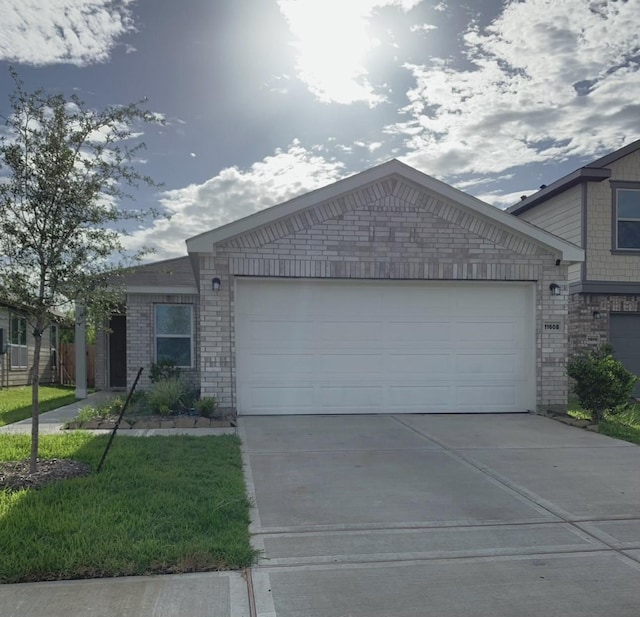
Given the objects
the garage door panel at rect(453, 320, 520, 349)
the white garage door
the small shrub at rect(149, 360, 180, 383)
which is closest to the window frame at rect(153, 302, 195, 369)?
the small shrub at rect(149, 360, 180, 383)

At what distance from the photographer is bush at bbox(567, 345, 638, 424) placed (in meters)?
9.66

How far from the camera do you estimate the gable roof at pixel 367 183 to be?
9.82 metres

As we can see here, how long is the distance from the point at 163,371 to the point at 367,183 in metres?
6.45

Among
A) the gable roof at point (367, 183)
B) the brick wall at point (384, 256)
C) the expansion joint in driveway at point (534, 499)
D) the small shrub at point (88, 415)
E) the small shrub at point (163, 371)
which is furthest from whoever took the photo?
the small shrub at point (163, 371)

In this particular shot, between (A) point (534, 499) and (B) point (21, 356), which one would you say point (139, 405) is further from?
(B) point (21, 356)

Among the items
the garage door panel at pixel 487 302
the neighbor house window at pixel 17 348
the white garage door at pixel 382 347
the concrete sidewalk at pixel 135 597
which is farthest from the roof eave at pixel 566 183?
the neighbor house window at pixel 17 348

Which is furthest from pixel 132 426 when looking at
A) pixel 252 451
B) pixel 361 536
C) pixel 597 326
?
pixel 597 326

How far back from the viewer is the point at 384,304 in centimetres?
1067

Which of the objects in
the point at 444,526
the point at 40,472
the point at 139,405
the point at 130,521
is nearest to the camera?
the point at 130,521

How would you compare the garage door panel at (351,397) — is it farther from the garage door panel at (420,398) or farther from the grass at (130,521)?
the grass at (130,521)

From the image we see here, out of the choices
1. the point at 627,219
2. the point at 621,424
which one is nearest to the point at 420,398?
the point at 621,424

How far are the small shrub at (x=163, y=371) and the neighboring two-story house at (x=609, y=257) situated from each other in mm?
9733

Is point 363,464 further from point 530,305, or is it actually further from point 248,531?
point 530,305

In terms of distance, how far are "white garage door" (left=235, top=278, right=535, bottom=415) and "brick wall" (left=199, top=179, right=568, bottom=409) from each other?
0.32m
